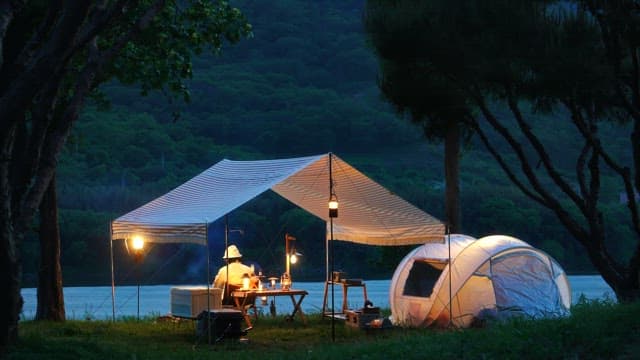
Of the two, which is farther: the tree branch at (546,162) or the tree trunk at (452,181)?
the tree trunk at (452,181)

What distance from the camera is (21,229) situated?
28.8ft

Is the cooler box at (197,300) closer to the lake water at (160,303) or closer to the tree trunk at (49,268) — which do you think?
the lake water at (160,303)

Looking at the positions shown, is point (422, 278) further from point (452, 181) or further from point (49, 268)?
point (49, 268)

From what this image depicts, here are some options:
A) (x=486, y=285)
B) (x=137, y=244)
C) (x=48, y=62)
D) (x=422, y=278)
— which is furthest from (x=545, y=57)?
(x=137, y=244)

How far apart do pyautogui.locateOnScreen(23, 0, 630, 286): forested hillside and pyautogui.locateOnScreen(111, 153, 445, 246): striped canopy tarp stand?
23.4 ft

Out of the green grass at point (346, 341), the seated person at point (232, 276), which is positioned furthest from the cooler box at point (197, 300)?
the seated person at point (232, 276)

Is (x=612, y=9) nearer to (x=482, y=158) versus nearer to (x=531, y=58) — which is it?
(x=531, y=58)

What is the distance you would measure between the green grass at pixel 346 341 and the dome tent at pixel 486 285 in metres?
0.59

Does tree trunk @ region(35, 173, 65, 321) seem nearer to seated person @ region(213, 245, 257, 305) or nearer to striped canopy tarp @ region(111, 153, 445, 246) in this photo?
striped canopy tarp @ region(111, 153, 445, 246)

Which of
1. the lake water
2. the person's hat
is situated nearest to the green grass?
the person's hat

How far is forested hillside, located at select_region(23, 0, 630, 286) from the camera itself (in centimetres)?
2305

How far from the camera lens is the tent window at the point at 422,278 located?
12281 mm

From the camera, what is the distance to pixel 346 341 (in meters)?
10.3

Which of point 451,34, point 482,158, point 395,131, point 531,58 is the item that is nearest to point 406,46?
point 451,34
